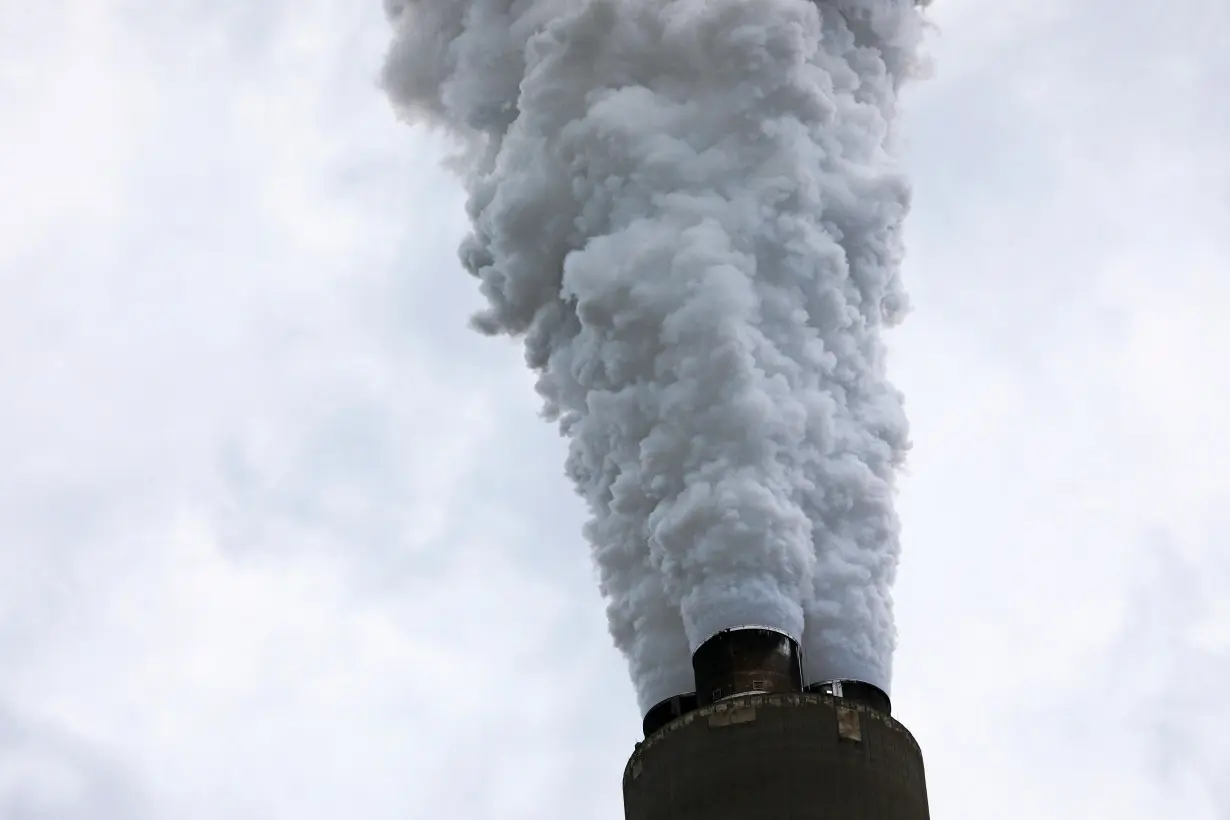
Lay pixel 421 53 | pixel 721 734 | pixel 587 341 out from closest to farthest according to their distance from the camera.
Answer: pixel 721 734 → pixel 587 341 → pixel 421 53

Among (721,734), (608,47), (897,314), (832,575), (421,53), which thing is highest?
(421,53)

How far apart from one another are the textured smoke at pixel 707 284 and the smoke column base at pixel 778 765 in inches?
79.0

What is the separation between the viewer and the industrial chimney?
37438 mm

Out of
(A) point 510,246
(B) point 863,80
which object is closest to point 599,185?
(A) point 510,246

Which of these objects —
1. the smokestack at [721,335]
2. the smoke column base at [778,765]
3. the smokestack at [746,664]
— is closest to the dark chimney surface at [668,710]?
the smokestack at [721,335]

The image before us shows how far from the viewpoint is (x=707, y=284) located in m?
42.2

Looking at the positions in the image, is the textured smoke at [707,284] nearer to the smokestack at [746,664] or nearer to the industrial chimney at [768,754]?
the smokestack at [746,664]

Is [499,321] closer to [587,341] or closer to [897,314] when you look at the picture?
[587,341]

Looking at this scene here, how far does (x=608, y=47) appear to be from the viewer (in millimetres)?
45781

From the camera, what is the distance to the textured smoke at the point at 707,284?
40.7 metres

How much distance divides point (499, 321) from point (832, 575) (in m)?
9.45

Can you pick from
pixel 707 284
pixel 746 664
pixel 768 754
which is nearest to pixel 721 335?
pixel 707 284

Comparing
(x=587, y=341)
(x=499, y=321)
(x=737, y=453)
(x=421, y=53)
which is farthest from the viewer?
(x=421, y=53)

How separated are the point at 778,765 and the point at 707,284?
8.96 metres
